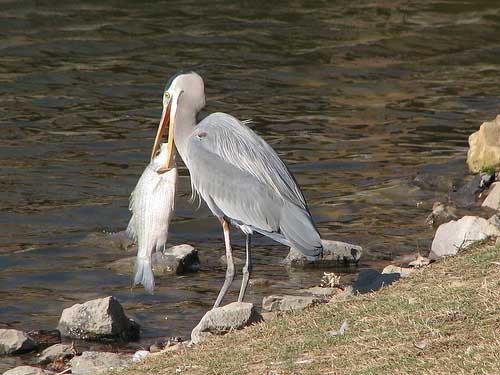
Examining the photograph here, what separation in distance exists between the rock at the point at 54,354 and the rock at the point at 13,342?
0.16m

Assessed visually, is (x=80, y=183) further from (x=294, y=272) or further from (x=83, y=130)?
(x=294, y=272)

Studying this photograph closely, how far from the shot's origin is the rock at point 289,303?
284 inches

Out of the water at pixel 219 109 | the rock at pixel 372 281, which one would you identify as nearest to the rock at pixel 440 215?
the water at pixel 219 109

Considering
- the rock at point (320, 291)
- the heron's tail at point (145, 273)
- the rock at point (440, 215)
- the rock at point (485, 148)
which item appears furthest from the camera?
the rock at point (485, 148)

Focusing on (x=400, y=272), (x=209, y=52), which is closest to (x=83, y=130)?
(x=209, y=52)

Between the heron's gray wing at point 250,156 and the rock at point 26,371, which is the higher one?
the heron's gray wing at point 250,156

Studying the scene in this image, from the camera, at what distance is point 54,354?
724 cm

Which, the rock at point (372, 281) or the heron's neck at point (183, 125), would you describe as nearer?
the rock at point (372, 281)

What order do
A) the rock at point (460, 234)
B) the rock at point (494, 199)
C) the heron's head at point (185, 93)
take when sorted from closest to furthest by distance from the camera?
1. the heron's head at point (185, 93)
2. the rock at point (460, 234)
3. the rock at point (494, 199)

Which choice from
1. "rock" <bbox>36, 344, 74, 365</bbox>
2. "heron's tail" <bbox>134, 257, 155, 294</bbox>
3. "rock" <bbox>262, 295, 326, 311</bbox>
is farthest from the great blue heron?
"rock" <bbox>36, 344, 74, 365</bbox>

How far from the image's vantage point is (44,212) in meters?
10.9

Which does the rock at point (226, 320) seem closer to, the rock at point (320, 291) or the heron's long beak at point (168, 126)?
the heron's long beak at point (168, 126)

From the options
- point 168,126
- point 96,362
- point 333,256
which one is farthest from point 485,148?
point 96,362

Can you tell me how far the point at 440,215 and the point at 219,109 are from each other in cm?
481
